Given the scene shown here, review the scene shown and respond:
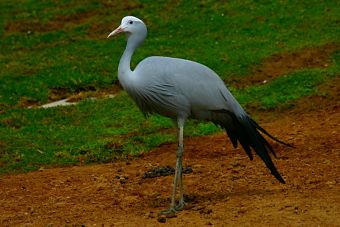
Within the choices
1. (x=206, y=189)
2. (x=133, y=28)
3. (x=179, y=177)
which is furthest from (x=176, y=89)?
(x=206, y=189)

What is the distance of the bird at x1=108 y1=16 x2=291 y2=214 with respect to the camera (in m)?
7.23

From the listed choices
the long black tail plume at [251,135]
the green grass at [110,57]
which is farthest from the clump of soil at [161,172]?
the green grass at [110,57]

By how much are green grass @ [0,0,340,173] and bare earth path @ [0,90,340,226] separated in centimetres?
99

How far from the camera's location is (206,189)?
8.05 metres

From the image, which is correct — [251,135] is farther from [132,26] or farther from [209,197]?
[132,26]

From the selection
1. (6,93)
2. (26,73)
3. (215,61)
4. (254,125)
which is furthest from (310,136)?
(26,73)

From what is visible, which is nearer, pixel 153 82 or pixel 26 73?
pixel 153 82

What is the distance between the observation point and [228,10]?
62.3ft

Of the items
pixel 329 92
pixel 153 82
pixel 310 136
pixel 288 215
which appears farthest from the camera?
pixel 329 92

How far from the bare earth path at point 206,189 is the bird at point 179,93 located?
379mm

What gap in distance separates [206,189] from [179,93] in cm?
127

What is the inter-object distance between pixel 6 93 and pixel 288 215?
9.02 metres

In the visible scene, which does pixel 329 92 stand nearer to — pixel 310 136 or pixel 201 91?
pixel 310 136

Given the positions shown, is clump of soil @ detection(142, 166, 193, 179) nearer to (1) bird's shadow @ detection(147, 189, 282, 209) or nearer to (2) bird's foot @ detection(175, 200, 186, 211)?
(1) bird's shadow @ detection(147, 189, 282, 209)
